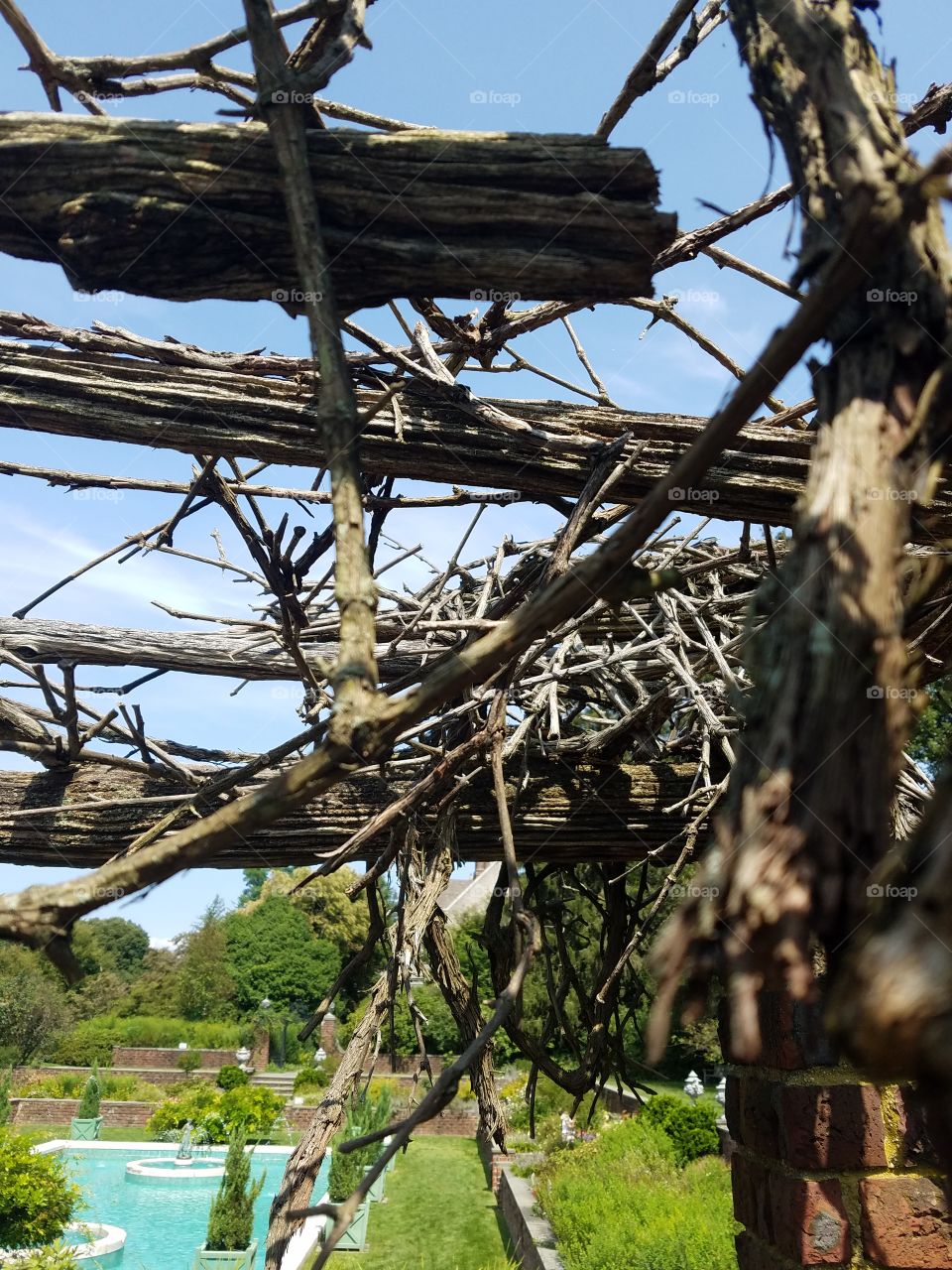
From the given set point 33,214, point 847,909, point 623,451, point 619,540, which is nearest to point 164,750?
point 623,451

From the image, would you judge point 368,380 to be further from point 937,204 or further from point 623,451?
point 937,204

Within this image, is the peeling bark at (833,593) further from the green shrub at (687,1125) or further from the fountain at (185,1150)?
the fountain at (185,1150)

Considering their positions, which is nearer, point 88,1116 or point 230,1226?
point 230,1226

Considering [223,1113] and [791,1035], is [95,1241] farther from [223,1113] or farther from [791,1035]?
[791,1035]

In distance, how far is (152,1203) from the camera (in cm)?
1722

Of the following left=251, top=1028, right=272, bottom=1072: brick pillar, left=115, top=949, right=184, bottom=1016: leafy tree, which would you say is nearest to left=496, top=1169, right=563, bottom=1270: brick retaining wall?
left=251, top=1028, right=272, bottom=1072: brick pillar

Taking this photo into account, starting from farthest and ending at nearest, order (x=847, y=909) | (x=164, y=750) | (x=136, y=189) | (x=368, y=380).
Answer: (x=164, y=750) < (x=368, y=380) < (x=136, y=189) < (x=847, y=909)

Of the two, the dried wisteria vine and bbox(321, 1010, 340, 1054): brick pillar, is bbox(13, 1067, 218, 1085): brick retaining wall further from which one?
the dried wisteria vine

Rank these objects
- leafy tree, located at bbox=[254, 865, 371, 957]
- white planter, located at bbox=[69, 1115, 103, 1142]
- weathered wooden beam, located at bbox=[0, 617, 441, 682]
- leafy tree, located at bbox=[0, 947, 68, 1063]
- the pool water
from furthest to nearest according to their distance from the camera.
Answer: leafy tree, located at bbox=[254, 865, 371, 957] → leafy tree, located at bbox=[0, 947, 68, 1063] → white planter, located at bbox=[69, 1115, 103, 1142] → the pool water → weathered wooden beam, located at bbox=[0, 617, 441, 682]

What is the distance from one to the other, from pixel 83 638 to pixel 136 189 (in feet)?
6.93

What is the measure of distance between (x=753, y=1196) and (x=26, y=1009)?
2956cm

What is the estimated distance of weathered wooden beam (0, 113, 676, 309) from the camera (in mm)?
1317

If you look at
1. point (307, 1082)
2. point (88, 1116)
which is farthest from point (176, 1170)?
point (307, 1082)

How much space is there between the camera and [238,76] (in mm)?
1688
